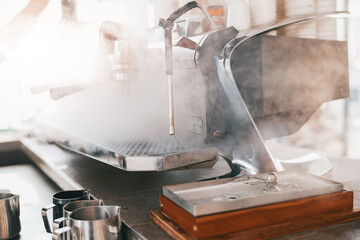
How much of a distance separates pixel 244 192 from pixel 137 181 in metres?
0.64

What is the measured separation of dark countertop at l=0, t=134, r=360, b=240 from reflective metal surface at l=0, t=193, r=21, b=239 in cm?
26

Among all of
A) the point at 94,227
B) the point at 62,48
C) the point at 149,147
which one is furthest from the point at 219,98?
the point at 62,48

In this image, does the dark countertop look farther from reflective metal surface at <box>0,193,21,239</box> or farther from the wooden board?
reflective metal surface at <box>0,193,21,239</box>

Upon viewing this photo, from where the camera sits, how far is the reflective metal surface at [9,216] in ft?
3.74

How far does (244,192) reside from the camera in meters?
0.92

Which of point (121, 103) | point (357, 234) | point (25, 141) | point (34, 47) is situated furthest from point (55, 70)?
point (357, 234)

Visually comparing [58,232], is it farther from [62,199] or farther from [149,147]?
[149,147]

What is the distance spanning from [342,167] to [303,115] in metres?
0.33

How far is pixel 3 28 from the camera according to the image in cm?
189

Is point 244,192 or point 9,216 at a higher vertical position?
point 244,192

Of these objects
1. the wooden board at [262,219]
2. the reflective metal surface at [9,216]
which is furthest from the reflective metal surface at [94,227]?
the reflective metal surface at [9,216]

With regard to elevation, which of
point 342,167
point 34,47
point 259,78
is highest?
point 34,47

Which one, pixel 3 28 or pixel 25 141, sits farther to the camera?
pixel 25 141

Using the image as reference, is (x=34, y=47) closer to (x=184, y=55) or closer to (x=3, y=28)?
(x=3, y=28)
